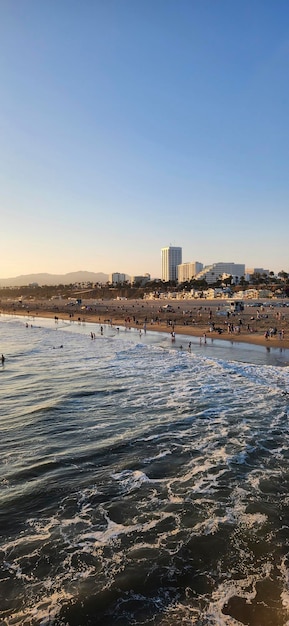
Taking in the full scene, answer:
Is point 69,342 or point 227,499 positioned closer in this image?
point 227,499

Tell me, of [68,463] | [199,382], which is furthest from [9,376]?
[68,463]

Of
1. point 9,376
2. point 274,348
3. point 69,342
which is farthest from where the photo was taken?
point 69,342

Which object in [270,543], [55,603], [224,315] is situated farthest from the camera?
[224,315]

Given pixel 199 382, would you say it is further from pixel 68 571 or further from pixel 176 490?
pixel 68 571

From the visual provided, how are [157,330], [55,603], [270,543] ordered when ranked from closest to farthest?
[55,603], [270,543], [157,330]

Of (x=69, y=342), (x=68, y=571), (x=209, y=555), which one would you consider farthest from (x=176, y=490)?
(x=69, y=342)

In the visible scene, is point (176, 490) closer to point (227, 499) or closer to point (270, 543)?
point (227, 499)
